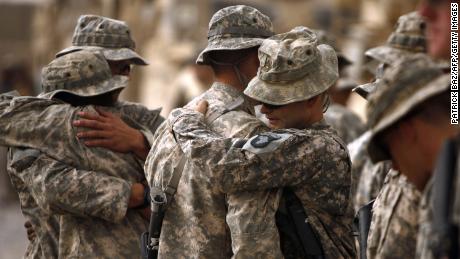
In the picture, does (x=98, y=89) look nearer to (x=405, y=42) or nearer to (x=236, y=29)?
(x=236, y=29)

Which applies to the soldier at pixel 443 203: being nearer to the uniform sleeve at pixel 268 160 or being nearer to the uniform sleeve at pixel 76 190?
the uniform sleeve at pixel 268 160

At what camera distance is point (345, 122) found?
9336mm

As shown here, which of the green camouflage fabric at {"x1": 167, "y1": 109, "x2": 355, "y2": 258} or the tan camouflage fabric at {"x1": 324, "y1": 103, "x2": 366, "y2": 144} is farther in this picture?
the tan camouflage fabric at {"x1": 324, "y1": 103, "x2": 366, "y2": 144}

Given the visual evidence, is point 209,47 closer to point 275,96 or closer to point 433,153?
point 275,96

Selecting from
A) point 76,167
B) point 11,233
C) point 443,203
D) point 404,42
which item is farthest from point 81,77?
point 11,233

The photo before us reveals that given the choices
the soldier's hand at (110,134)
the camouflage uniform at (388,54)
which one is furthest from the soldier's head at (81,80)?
the camouflage uniform at (388,54)

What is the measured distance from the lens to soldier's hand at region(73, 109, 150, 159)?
672cm

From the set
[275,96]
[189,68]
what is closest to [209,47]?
[275,96]

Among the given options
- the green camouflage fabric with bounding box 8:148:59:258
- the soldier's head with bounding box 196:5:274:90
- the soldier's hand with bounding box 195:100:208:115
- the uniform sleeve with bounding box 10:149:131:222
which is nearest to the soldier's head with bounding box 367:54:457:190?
the soldier's hand with bounding box 195:100:208:115

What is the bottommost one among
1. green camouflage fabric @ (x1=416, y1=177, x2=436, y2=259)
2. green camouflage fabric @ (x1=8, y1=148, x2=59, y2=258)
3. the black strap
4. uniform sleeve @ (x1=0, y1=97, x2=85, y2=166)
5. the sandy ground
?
the sandy ground

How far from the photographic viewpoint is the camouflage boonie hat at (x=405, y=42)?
297 inches

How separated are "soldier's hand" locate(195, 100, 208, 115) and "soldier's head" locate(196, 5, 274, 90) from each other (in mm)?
194

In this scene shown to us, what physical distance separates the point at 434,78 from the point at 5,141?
10.2ft

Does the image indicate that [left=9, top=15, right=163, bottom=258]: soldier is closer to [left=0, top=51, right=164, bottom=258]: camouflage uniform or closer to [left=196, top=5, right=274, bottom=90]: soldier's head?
[left=0, top=51, right=164, bottom=258]: camouflage uniform
